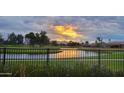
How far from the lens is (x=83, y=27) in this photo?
52.2ft

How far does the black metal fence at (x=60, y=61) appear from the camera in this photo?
1591 cm

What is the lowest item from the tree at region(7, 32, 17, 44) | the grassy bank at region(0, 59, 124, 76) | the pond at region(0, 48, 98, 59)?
the grassy bank at region(0, 59, 124, 76)

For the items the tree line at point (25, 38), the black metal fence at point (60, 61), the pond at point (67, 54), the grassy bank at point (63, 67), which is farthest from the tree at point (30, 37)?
the grassy bank at point (63, 67)

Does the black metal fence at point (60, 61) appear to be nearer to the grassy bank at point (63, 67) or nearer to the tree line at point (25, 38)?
the grassy bank at point (63, 67)

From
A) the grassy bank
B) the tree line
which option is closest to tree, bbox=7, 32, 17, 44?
the tree line

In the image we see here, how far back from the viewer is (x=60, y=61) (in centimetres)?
1599

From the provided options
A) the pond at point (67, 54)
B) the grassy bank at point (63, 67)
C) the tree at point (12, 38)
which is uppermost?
the tree at point (12, 38)

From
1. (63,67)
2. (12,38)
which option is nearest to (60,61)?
(63,67)

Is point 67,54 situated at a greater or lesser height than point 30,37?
lesser

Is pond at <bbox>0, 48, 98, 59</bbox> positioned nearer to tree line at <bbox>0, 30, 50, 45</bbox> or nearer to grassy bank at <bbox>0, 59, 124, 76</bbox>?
grassy bank at <bbox>0, 59, 124, 76</bbox>

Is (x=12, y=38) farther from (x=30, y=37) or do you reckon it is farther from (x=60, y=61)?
(x=60, y=61)

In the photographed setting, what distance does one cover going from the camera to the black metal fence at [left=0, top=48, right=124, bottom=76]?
15914mm
